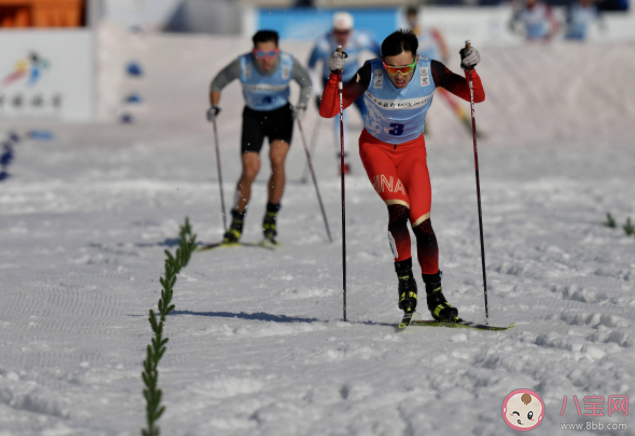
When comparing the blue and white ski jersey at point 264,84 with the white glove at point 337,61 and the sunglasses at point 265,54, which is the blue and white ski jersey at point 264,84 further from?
the white glove at point 337,61

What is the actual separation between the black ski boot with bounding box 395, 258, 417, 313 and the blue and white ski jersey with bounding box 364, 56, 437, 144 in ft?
2.37

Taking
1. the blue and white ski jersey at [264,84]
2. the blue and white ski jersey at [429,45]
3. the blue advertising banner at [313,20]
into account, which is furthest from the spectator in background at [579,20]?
the blue and white ski jersey at [264,84]

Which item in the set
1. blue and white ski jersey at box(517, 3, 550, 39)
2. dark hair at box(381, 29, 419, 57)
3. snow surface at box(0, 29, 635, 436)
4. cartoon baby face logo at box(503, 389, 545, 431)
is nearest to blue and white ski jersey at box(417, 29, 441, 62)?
snow surface at box(0, 29, 635, 436)

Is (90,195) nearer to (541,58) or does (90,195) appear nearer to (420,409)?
(420,409)

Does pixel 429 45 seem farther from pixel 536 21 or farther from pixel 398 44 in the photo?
pixel 398 44

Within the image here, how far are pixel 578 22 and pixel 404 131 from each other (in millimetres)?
18670

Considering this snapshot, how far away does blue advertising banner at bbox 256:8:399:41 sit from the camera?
21031 millimetres

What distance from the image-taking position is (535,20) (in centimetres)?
2089

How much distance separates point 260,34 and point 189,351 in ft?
11.2

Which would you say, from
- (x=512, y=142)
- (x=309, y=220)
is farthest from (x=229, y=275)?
(x=512, y=142)

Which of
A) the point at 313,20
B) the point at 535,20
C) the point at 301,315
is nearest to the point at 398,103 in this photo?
the point at 301,315

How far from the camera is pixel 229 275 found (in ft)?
19.3

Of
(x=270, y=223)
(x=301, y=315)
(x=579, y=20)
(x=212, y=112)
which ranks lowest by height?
(x=301, y=315)

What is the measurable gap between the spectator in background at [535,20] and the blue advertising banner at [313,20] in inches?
130
